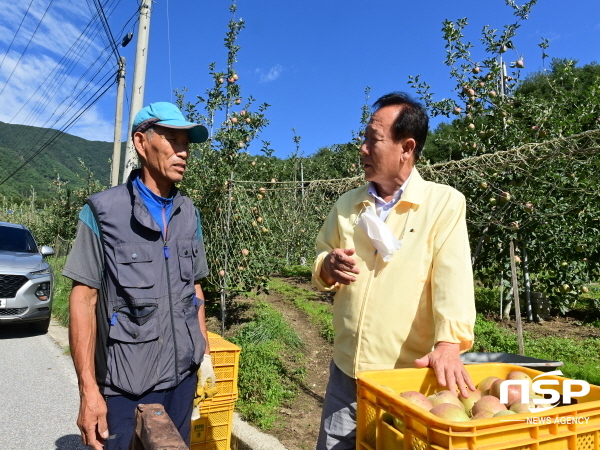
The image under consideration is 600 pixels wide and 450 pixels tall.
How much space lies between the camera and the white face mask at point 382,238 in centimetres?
186

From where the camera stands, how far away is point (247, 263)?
716 centimetres

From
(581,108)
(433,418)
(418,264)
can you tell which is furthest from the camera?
(581,108)

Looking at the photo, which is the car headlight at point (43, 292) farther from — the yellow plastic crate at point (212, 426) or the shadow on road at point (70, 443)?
the yellow plastic crate at point (212, 426)

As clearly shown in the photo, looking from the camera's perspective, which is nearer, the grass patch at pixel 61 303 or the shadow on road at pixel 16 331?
the shadow on road at pixel 16 331

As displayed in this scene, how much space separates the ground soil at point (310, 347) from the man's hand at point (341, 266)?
2.12m

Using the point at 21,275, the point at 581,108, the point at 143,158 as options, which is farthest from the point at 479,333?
the point at 21,275

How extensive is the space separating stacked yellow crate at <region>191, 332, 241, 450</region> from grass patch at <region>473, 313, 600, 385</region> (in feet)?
12.1

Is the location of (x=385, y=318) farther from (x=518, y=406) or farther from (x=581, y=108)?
(x=581, y=108)

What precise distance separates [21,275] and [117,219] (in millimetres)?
6618

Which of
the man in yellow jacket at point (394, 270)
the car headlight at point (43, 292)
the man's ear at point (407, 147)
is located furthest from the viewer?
the car headlight at point (43, 292)

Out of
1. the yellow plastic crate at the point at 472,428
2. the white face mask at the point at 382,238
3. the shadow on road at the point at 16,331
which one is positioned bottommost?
the shadow on road at the point at 16,331

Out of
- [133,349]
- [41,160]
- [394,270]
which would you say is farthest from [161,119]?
[41,160]

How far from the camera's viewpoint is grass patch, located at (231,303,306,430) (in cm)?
423

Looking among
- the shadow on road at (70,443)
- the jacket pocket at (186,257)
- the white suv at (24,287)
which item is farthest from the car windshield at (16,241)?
the jacket pocket at (186,257)
